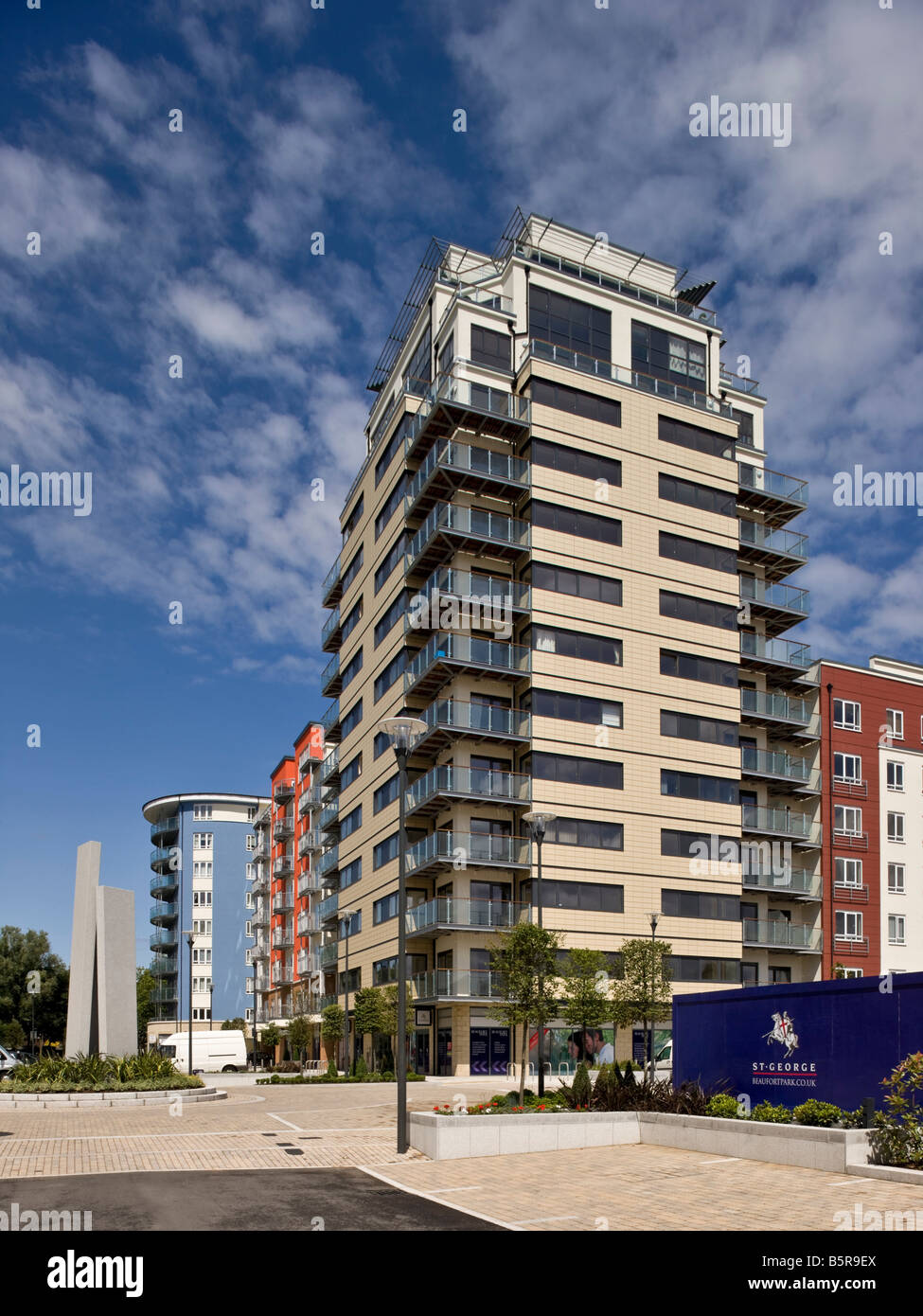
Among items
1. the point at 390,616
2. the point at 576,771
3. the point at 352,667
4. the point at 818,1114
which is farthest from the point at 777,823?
the point at 818,1114

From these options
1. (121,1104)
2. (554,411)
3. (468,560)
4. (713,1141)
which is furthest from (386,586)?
(713,1141)

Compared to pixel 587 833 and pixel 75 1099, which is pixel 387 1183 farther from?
pixel 587 833

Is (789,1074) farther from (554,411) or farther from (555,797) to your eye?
(554,411)

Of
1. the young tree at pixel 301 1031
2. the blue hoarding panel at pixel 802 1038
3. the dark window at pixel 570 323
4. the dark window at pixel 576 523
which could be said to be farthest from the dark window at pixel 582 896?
the young tree at pixel 301 1031

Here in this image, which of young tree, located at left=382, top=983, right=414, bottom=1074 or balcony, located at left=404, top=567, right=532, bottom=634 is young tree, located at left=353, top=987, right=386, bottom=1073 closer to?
young tree, located at left=382, top=983, right=414, bottom=1074

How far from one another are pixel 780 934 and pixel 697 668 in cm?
1236

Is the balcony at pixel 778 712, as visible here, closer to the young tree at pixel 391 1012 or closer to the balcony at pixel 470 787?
the balcony at pixel 470 787

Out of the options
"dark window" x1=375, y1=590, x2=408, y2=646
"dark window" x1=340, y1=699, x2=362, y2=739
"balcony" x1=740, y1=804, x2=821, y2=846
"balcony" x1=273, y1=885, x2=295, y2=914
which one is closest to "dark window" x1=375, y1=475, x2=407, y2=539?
"dark window" x1=375, y1=590, x2=408, y2=646

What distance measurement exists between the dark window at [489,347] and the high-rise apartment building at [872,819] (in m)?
22.2

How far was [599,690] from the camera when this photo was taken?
46.1 meters

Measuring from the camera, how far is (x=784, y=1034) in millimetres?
18000

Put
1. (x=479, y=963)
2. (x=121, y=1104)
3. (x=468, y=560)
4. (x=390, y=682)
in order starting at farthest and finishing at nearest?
(x=390, y=682) → (x=468, y=560) → (x=479, y=963) → (x=121, y=1104)
